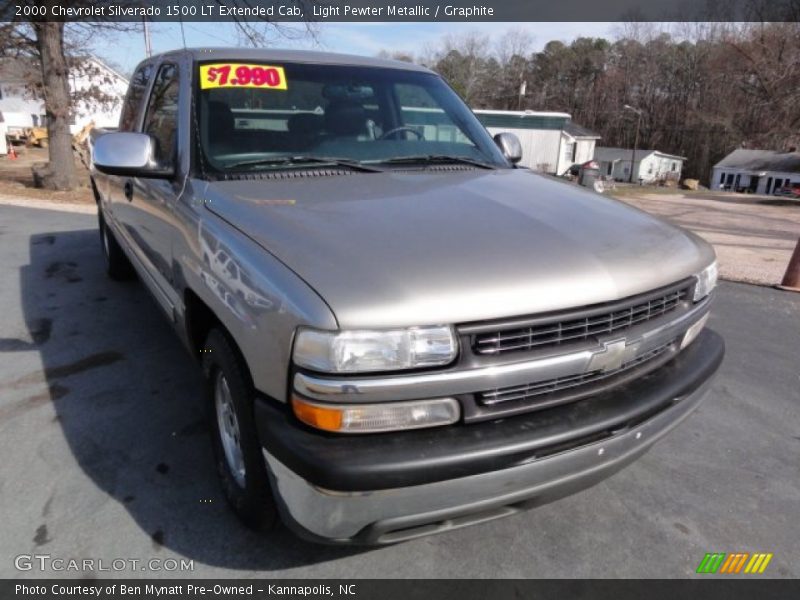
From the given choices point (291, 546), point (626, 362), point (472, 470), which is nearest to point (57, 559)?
point (291, 546)

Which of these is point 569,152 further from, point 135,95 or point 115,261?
point 135,95

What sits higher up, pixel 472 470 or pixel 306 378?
pixel 306 378

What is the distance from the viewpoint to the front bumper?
170 centimetres

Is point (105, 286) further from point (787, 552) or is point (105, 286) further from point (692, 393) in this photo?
point (787, 552)

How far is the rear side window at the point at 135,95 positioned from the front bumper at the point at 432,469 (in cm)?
312

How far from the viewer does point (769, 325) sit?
5129 millimetres

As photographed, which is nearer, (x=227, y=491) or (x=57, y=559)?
(x=57, y=559)

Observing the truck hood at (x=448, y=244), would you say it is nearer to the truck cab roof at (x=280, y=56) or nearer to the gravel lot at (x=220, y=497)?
the truck cab roof at (x=280, y=56)

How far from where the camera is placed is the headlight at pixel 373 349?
167 cm

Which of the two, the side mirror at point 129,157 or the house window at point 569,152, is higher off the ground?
the side mirror at point 129,157

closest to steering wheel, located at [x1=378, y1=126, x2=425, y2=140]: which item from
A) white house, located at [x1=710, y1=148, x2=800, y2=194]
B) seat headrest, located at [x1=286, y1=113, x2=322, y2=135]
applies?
seat headrest, located at [x1=286, y1=113, x2=322, y2=135]

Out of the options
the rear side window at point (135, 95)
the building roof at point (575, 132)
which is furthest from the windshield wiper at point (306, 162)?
the building roof at point (575, 132)

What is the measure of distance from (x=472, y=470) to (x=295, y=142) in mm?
1844

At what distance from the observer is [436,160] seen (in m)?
3.11
